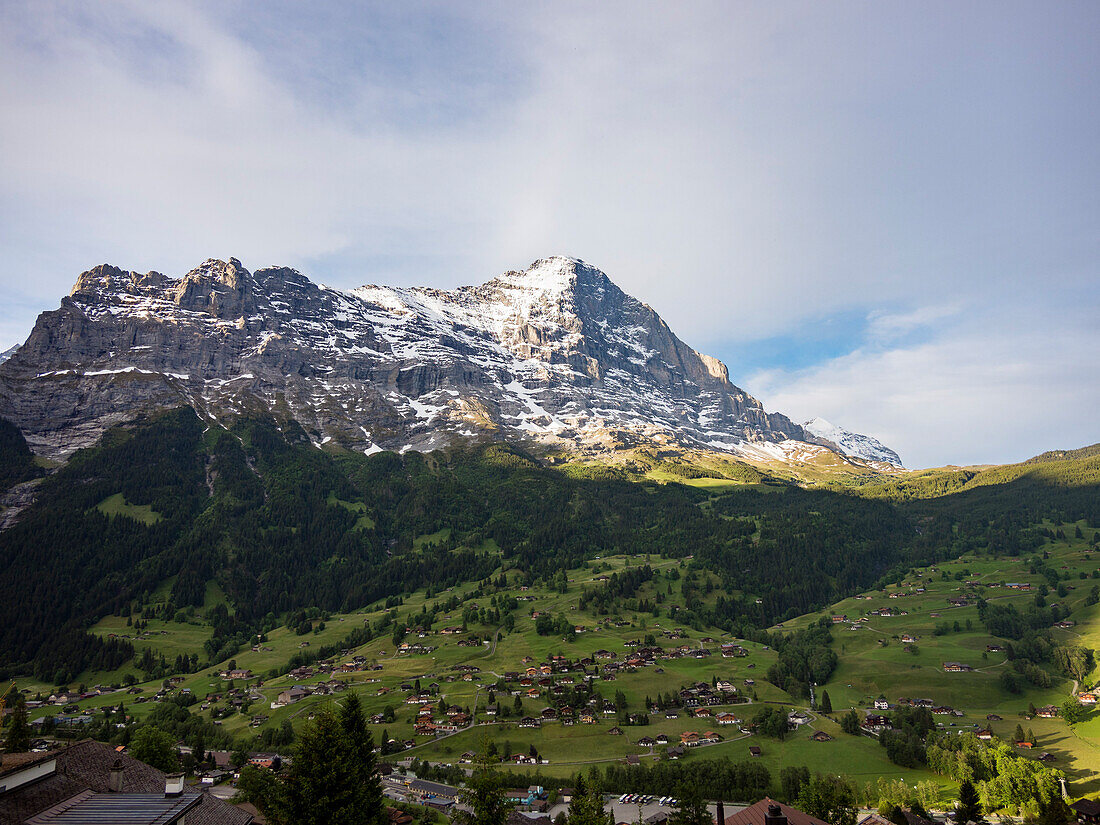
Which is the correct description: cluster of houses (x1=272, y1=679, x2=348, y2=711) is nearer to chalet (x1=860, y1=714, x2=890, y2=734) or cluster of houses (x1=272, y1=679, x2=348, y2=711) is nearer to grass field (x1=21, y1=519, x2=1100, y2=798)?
grass field (x1=21, y1=519, x2=1100, y2=798)

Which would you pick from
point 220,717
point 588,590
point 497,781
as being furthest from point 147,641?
point 497,781

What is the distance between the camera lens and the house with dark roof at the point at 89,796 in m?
30.5

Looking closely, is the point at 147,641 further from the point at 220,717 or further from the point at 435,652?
the point at 435,652

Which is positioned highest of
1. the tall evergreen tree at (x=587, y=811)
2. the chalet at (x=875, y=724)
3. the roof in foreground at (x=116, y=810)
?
the roof in foreground at (x=116, y=810)

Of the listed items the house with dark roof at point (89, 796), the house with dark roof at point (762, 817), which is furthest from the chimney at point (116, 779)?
the house with dark roof at point (762, 817)

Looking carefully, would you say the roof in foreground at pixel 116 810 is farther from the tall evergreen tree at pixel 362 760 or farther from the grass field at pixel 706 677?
the grass field at pixel 706 677

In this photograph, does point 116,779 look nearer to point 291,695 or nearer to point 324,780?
point 324,780

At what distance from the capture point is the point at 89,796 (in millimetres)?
32938

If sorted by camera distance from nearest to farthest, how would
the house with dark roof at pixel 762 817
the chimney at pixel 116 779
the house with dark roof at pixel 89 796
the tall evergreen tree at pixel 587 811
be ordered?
1. the house with dark roof at pixel 89 796
2. the chimney at pixel 116 779
3. the tall evergreen tree at pixel 587 811
4. the house with dark roof at pixel 762 817

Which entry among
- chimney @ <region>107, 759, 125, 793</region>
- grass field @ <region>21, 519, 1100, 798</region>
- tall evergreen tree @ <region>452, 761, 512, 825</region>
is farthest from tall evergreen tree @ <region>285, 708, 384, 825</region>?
grass field @ <region>21, 519, 1100, 798</region>

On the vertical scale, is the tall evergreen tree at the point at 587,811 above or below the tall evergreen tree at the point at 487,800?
below

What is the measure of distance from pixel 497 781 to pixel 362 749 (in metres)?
12.5

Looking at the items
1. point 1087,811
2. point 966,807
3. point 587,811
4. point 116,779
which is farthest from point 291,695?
point 1087,811

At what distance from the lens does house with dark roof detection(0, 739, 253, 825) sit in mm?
30500
